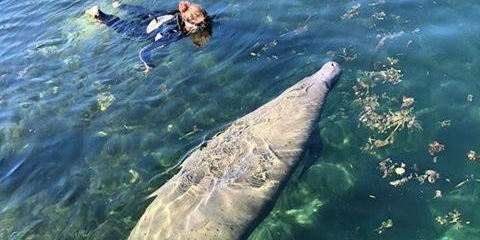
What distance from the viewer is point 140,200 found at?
26.8 ft

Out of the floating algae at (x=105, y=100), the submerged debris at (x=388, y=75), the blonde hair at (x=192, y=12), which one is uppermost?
the blonde hair at (x=192, y=12)

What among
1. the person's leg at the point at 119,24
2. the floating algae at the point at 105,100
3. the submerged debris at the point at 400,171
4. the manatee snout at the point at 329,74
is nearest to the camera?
the submerged debris at the point at 400,171

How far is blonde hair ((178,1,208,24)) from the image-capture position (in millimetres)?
12078

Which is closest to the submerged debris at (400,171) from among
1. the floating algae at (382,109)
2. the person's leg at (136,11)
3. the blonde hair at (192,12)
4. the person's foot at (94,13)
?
the floating algae at (382,109)

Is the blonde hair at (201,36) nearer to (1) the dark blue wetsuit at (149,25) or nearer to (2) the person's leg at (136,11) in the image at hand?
(1) the dark blue wetsuit at (149,25)

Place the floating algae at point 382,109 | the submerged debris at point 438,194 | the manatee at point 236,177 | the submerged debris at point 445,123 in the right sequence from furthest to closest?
the floating algae at point 382,109, the submerged debris at point 445,123, the manatee at point 236,177, the submerged debris at point 438,194

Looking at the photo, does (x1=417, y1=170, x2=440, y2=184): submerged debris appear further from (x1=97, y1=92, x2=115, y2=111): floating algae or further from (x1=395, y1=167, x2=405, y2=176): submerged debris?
(x1=97, y1=92, x2=115, y2=111): floating algae

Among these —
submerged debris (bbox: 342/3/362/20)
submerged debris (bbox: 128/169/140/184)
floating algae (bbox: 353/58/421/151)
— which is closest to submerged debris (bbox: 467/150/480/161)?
floating algae (bbox: 353/58/421/151)

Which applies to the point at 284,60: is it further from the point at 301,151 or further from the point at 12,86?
the point at 12,86

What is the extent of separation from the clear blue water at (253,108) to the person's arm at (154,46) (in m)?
0.24

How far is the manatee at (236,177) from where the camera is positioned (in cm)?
696

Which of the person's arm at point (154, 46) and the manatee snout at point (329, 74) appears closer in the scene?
the manatee snout at point (329, 74)

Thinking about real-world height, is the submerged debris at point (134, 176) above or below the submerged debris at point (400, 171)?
below

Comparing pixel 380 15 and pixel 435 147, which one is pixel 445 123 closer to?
pixel 435 147
